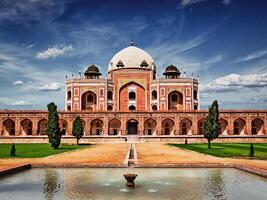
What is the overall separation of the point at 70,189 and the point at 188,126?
33.0 meters

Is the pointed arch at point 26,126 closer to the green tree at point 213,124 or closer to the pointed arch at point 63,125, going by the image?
the pointed arch at point 63,125

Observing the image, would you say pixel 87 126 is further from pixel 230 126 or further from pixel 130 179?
pixel 130 179

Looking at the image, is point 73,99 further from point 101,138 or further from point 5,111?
point 101,138

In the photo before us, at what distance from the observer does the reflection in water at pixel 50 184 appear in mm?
8984

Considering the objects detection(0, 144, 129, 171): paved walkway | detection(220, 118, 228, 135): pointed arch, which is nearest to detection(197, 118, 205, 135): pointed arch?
detection(220, 118, 228, 135): pointed arch

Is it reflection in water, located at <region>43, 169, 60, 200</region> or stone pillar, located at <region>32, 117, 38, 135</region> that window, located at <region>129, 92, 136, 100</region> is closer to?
stone pillar, located at <region>32, 117, 38, 135</region>

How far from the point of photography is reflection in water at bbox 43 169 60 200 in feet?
29.5

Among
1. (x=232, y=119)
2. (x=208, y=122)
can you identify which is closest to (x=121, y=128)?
(x=232, y=119)

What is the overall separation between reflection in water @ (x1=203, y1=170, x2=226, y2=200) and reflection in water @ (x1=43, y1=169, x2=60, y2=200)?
3.96 metres

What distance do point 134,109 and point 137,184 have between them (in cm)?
3768

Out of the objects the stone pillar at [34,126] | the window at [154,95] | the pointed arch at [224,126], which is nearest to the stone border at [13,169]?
the stone pillar at [34,126]

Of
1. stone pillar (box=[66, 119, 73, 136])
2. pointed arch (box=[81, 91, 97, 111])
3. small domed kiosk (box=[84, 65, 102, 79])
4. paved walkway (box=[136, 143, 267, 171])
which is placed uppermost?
small domed kiosk (box=[84, 65, 102, 79])

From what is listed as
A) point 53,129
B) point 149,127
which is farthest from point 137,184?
point 149,127

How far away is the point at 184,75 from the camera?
49031 millimetres
